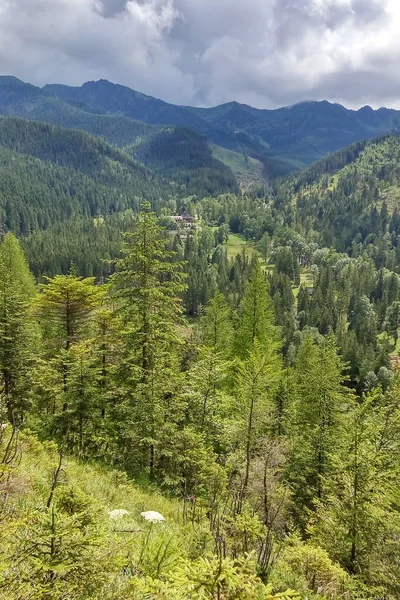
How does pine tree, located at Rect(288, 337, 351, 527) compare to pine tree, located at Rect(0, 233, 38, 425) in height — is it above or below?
below

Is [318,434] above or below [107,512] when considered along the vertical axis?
below

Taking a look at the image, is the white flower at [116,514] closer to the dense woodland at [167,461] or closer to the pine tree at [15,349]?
the dense woodland at [167,461]

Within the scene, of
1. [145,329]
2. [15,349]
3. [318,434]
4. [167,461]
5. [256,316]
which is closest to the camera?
[167,461]

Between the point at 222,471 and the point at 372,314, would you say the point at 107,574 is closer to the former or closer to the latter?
the point at 222,471

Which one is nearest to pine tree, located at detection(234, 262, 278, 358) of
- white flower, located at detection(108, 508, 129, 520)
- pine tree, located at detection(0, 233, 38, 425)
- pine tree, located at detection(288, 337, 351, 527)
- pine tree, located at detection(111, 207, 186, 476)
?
pine tree, located at detection(288, 337, 351, 527)

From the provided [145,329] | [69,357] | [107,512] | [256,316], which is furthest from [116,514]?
[256,316]

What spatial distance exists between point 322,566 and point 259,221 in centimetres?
18901

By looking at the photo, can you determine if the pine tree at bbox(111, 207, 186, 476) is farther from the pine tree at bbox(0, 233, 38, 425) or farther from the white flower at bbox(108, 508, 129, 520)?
the white flower at bbox(108, 508, 129, 520)

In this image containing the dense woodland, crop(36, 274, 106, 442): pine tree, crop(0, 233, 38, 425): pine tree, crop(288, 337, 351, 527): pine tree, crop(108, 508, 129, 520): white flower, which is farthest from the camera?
crop(0, 233, 38, 425): pine tree

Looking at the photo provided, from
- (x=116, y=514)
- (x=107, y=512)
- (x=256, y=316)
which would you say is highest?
(x=107, y=512)

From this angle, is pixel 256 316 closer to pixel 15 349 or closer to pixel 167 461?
pixel 167 461

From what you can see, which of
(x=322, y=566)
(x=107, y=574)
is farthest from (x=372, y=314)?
(x=107, y=574)

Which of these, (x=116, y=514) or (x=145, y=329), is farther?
(x=145, y=329)

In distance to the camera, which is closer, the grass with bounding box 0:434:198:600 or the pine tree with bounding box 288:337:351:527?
the grass with bounding box 0:434:198:600
